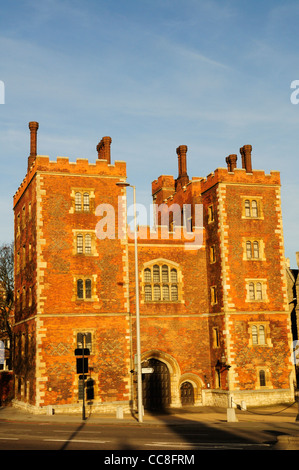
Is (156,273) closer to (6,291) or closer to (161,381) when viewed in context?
(161,381)

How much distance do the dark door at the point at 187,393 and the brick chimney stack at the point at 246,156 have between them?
60.2 feet

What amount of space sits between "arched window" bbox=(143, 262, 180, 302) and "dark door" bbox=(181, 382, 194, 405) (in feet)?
21.7

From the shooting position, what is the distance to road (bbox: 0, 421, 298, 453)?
19.8 meters

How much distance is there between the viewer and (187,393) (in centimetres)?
4384

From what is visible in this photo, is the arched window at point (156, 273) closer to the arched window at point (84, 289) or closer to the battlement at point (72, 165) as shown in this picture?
A: the arched window at point (84, 289)

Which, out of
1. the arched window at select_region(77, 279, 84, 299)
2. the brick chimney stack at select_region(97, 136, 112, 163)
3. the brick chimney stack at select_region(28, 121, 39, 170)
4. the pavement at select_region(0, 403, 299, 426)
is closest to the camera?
the pavement at select_region(0, 403, 299, 426)

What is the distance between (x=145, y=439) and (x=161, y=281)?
22902 mm

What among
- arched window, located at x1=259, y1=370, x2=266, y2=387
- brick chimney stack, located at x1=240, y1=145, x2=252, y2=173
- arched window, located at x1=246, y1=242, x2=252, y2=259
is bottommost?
arched window, located at x1=259, y1=370, x2=266, y2=387

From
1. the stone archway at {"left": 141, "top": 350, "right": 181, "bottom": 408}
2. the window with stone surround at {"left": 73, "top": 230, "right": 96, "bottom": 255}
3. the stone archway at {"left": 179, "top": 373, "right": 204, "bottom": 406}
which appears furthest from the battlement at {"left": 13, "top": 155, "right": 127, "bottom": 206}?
the stone archway at {"left": 179, "top": 373, "right": 204, "bottom": 406}

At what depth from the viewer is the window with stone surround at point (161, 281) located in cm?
4412

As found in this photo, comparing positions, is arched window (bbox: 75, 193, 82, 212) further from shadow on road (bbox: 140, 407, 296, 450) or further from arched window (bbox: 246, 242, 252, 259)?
shadow on road (bbox: 140, 407, 296, 450)

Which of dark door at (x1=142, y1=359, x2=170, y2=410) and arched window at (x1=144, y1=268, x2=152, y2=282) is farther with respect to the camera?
arched window at (x1=144, y1=268, x2=152, y2=282)

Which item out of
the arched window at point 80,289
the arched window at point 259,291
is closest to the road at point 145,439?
the arched window at point 80,289
